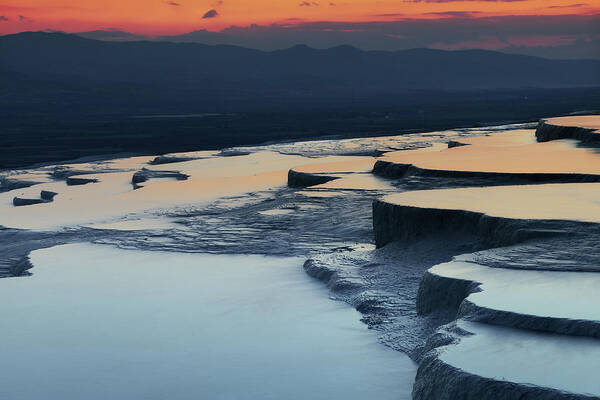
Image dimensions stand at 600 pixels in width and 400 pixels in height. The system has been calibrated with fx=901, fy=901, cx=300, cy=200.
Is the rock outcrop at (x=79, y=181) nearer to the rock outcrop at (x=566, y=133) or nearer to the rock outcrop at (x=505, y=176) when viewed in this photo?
the rock outcrop at (x=505, y=176)

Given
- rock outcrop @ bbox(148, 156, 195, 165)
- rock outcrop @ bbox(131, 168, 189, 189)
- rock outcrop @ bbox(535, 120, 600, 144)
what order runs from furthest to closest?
rock outcrop @ bbox(148, 156, 195, 165)
rock outcrop @ bbox(131, 168, 189, 189)
rock outcrop @ bbox(535, 120, 600, 144)

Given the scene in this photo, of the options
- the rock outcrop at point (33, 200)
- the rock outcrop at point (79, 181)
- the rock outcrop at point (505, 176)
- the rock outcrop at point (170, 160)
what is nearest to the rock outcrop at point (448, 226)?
the rock outcrop at point (505, 176)

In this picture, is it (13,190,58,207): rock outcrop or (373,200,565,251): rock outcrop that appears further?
(13,190,58,207): rock outcrop

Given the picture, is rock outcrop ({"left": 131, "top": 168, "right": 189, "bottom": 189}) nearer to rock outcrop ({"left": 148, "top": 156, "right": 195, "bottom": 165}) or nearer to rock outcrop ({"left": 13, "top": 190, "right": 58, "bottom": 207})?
rock outcrop ({"left": 13, "top": 190, "right": 58, "bottom": 207})

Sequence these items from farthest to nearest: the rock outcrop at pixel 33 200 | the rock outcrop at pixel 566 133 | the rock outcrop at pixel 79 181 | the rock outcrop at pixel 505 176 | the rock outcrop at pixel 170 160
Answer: the rock outcrop at pixel 170 160
the rock outcrop at pixel 79 181
the rock outcrop at pixel 33 200
the rock outcrop at pixel 566 133
the rock outcrop at pixel 505 176

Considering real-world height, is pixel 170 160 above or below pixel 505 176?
below

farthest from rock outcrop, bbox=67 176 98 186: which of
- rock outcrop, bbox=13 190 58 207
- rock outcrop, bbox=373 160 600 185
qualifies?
rock outcrop, bbox=373 160 600 185

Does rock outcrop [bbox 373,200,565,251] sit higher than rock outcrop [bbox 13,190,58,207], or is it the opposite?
rock outcrop [bbox 373,200,565,251]

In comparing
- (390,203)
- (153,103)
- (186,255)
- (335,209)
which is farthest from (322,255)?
(153,103)

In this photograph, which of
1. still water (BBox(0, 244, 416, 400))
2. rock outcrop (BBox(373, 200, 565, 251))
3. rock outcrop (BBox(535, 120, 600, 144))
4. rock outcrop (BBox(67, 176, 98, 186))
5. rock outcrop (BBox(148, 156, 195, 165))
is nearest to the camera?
still water (BBox(0, 244, 416, 400))

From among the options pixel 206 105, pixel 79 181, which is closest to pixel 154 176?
pixel 79 181

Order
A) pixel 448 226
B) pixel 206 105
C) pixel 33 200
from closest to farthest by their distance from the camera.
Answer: pixel 448 226 < pixel 33 200 < pixel 206 105

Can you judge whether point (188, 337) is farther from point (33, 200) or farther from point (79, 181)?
point (79, 181)
